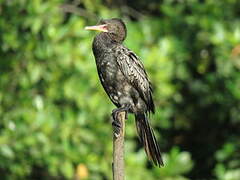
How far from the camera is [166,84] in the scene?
7.59 meters

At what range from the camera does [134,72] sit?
17.0 ft

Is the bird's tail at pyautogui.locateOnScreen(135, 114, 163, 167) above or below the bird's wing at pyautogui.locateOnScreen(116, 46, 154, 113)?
below

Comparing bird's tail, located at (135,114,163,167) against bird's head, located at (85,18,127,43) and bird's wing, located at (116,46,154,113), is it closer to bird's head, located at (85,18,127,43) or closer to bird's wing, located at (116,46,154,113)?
bird's wing, located at (116,46,154,113)

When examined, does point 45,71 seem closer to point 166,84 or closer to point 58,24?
point 58,24

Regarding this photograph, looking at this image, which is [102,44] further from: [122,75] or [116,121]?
[116,121]

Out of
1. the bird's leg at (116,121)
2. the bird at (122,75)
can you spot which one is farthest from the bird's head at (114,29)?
the bird's leg at (116,121)

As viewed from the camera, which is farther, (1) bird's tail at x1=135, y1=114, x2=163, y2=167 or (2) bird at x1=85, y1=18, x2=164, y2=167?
(2) bird at x1=85, y1=18, x2=164, y2=167

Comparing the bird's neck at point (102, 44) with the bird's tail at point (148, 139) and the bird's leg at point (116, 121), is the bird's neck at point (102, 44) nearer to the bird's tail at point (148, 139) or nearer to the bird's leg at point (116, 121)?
the bird's leg at point (116, 121)

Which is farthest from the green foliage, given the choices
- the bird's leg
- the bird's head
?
the bird's leg

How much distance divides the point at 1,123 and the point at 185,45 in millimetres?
2172

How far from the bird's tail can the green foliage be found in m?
1.52

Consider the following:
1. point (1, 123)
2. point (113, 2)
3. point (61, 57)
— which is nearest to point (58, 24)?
point (61, 57)

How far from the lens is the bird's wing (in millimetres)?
5141

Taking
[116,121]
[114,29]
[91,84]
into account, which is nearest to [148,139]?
[116,121]
